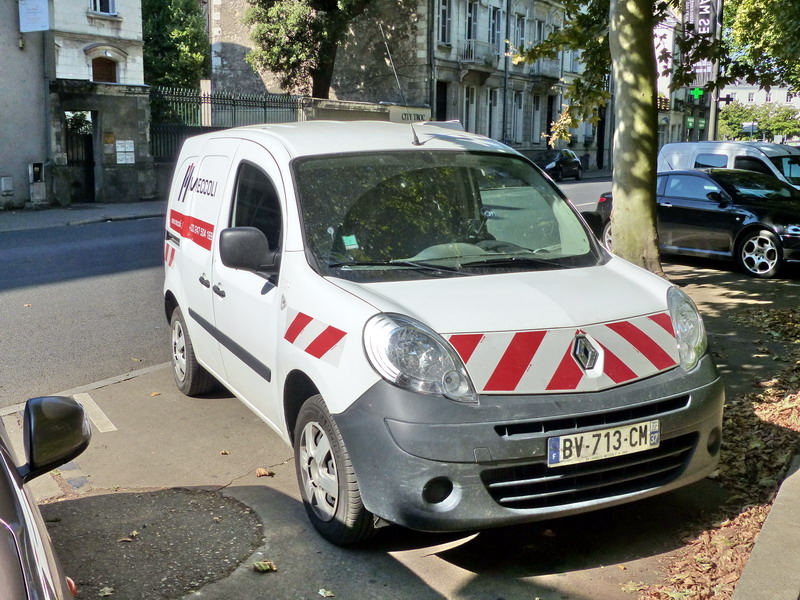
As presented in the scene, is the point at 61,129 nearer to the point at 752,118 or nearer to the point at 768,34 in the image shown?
the point at 768,34

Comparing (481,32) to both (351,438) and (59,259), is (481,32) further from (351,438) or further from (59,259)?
(351,438)

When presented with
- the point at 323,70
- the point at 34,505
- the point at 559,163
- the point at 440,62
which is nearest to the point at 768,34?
the point at 559,163

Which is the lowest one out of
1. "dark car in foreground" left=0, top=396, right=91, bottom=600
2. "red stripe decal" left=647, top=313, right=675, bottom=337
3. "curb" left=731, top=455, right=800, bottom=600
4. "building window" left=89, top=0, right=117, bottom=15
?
"curb" left=731, top=455, right=800, bottom=600

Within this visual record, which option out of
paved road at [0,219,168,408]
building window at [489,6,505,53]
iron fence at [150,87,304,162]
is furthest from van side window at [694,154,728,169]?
building window at [489,6,505,53]

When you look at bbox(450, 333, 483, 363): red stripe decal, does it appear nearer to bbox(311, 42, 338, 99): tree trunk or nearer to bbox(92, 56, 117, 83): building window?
bbox(311, 42, 338, 99): tree trunk

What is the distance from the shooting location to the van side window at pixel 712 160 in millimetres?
18438

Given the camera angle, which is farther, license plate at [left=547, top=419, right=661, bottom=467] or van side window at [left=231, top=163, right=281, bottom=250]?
van side window at [left=231, top=163, right=281, bottom=250]

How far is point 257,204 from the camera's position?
17.4ft

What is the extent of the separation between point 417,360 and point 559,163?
125ft

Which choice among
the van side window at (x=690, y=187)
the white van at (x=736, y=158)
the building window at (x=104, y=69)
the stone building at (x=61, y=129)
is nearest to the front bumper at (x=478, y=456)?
the van side window at (x=690, y=187)

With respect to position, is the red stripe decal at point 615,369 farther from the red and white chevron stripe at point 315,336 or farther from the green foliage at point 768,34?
the green foliage at point 768,34

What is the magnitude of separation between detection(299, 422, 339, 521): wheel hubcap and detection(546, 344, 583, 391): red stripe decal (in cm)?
100

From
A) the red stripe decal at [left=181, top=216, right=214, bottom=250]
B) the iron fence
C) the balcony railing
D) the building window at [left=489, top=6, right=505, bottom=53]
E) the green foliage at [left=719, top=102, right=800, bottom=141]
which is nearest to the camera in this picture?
the red stripe decal at [left=181, top=216, right=214, bottom=250]

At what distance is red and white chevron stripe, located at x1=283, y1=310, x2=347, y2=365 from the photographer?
407cm
